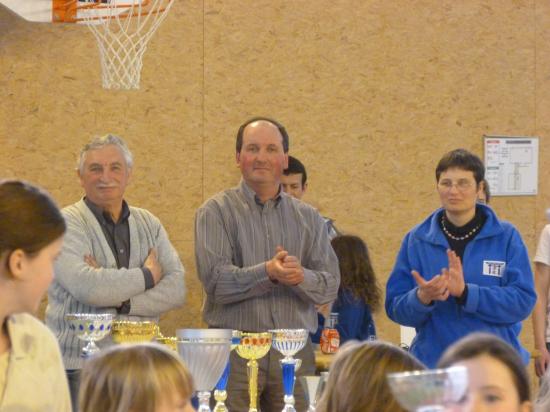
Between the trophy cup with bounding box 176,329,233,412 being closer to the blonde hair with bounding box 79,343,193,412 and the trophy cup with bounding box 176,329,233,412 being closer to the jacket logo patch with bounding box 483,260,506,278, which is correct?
the blonde hair with bounding box 79,343,193,412

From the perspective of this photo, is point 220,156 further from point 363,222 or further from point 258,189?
point 258,189

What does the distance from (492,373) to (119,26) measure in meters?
3.98

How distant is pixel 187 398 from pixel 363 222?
4.78 m

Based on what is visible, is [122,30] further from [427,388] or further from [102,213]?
[427,388]

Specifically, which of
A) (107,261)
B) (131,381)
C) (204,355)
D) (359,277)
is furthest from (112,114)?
(131,381)

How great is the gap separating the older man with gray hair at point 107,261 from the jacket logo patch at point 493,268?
4.14 feet

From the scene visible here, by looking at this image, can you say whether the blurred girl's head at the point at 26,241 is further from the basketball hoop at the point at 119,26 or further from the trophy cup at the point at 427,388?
the basketball hoop at the point at 119,26

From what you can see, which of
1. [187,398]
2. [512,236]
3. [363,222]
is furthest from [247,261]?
[363,222]

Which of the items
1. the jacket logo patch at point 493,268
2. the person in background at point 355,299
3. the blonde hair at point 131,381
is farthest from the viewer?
the person in background at point 355,299

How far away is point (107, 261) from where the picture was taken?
4289 mm

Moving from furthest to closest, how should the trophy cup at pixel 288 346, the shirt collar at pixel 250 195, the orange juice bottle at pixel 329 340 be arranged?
the orange juice bottle at pixel 329 340 → the shirt collar at pixel 250 195 → the trophy cup at pixel 288 346

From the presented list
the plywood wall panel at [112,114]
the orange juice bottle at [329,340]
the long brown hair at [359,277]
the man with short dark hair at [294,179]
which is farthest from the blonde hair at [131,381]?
the plywood wall panel at [112,114]

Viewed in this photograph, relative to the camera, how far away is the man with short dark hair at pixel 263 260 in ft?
13.8

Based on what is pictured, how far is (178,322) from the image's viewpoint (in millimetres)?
6438
